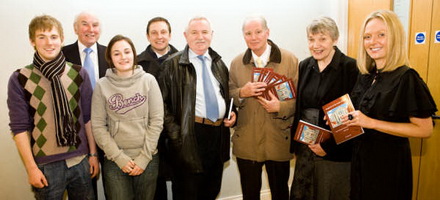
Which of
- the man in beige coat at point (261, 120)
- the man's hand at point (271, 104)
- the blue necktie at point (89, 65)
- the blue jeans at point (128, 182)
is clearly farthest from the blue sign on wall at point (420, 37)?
the blue necktie at point (89, 65)

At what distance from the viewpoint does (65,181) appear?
2.13m

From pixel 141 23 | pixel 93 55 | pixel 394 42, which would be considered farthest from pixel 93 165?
pixel 394 42

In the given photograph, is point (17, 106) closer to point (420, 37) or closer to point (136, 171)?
point (136, 171)

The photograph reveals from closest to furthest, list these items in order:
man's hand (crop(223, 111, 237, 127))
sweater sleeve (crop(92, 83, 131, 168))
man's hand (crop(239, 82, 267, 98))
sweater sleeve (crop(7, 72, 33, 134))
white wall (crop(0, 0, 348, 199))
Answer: sweater sleeve (crop(7, 72, 33, 134)), sweater sleeve (crop(92, 83, 131, 168)), man's hand (crop(239, 82, 267, 98)), man's hand (crop(223, 111, 237, 127)), white wall (crop(0, 0, 348, 199))

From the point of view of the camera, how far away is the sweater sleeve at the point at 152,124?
7.36 ft

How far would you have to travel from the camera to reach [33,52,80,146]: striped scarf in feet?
6.64

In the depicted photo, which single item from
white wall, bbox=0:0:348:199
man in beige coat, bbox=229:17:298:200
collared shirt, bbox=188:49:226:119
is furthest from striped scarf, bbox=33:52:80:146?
man in beige coat, bbox=229:17:298:200

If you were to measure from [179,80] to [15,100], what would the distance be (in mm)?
1160

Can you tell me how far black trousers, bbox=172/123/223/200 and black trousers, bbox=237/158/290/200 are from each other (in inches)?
10.6

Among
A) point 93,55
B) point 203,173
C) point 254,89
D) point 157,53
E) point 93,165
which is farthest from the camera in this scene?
point 157,53

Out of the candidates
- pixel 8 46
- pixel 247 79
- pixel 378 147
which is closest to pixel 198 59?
pixel 247 79

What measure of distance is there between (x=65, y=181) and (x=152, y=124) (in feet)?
2.43

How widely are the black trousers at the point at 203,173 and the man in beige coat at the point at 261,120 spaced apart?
10.0 inches

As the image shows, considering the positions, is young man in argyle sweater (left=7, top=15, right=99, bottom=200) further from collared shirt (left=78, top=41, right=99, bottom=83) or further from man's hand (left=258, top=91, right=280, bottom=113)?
man's hand (left=258, top=91, right=280, bottom=113)
